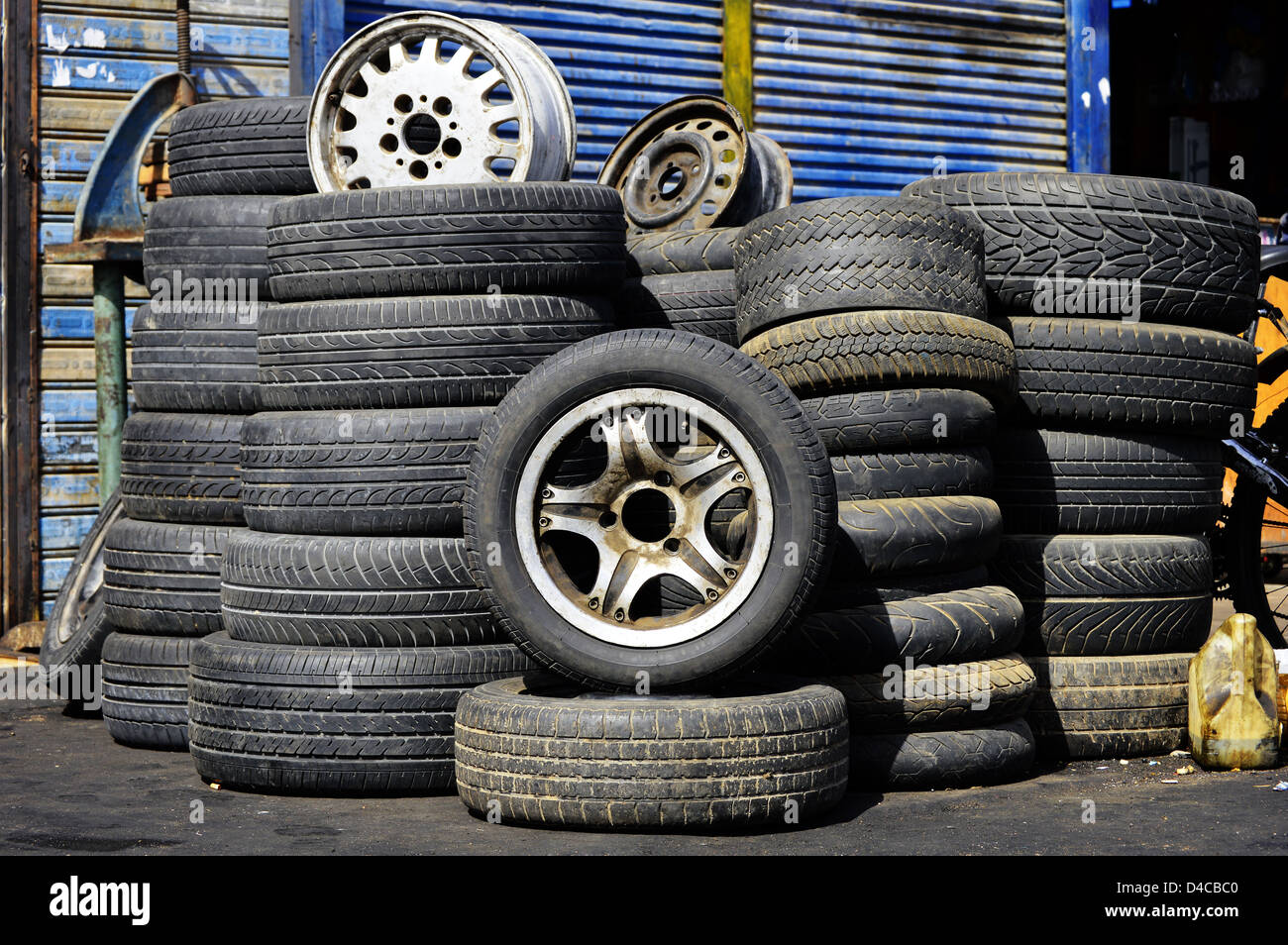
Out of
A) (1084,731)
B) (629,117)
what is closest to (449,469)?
(1084,731)

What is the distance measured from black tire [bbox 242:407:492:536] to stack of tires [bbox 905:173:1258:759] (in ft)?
7.15

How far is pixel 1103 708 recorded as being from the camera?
19.3 feet

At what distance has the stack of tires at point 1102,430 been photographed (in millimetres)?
5926

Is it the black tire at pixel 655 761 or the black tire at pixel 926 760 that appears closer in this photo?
the black tire at pixel 655 761

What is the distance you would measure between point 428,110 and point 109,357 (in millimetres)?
2897

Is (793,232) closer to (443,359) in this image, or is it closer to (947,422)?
→ (947,422)

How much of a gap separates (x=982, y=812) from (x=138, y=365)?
4.06 meters

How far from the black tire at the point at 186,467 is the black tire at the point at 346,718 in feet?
3.94

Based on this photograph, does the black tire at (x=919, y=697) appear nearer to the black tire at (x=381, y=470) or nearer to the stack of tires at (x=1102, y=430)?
the stack of tires at (x=1102, y=430)

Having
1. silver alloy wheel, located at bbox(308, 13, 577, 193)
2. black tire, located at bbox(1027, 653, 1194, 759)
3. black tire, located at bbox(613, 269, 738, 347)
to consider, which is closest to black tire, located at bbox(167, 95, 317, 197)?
silver alloy wheel, located at bbox(308, 13, 577, 193)

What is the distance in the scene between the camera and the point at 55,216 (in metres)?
8.77

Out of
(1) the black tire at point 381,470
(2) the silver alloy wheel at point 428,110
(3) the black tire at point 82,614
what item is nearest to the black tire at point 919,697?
(1) the black tire at point 381,470

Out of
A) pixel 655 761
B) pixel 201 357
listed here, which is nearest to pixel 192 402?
pixel 201 357

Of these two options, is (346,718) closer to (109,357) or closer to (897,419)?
(897,419)
